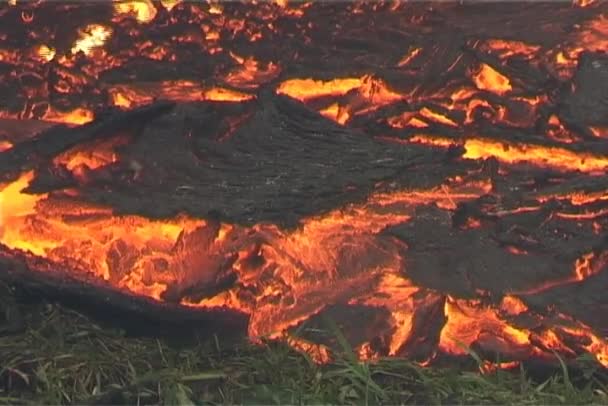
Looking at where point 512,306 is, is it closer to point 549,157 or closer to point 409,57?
point 549,157

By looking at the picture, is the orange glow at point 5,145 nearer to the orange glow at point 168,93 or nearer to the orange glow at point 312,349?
the orange glow at point 168,93

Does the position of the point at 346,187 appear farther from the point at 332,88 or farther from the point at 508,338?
the point at 508,338

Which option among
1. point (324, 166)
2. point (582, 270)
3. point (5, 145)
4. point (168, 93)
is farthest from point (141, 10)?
point (582, 270)

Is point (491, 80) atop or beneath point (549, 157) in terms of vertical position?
atop

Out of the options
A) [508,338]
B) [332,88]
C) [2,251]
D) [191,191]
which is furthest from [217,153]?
[508,338]

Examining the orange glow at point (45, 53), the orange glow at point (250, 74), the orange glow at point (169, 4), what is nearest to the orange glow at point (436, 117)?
the orange glow at point (250, 74)
